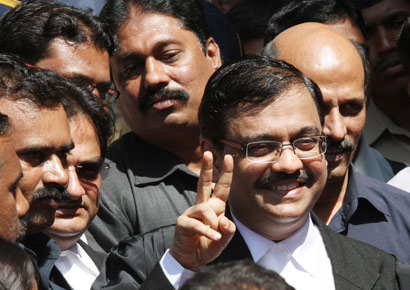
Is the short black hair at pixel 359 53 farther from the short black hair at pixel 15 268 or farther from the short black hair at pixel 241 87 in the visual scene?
the short black hair at pixel 15 268

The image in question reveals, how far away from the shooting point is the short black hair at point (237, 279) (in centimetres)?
222

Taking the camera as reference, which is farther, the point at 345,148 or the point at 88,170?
the point at 345,148

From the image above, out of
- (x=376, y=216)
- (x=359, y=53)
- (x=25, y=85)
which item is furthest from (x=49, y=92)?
(x=359, y=53)

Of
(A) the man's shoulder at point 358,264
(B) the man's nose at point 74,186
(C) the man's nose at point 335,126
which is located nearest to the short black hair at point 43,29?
(B) the man's nose at point 74,186

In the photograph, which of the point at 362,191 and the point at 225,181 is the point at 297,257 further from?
the point at 362,191

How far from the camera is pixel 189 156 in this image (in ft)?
14.1

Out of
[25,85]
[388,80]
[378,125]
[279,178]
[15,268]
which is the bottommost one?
[378,125]

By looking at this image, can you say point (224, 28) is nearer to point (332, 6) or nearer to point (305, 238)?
point (332, 6)

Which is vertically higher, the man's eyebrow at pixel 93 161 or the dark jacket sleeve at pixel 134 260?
the man's eyebrow at pixel 93 161

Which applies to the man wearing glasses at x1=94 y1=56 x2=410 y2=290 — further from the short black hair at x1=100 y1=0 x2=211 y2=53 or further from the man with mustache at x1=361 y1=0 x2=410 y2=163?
the man with mustache at x1=361 y1=0 x2=410 y2=163

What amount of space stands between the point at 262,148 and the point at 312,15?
162cm

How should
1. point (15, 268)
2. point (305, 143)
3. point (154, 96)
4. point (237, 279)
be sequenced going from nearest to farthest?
point (237, 279) → point (15, 268) → point (305, 143) → point (154, 96)

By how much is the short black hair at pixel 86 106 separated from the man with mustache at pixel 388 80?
178cm

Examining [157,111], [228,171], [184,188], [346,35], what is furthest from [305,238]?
[346,35]
